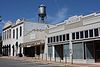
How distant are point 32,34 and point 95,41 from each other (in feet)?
77.3

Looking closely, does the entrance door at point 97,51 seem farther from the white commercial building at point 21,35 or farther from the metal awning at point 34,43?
the white commercial building at point 21,35

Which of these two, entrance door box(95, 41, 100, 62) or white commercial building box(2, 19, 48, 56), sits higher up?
white commercial building box(2, 19, 48, 56)

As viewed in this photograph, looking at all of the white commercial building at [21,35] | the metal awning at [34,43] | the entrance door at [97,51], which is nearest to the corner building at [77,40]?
the entrance door at [97,51]

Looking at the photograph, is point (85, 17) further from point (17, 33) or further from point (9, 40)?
point (9, 40)

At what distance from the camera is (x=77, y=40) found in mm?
37438

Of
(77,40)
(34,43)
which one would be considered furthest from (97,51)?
(34,43)

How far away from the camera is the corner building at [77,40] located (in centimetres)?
3441

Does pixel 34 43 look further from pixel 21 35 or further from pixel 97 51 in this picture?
pixel 97 51

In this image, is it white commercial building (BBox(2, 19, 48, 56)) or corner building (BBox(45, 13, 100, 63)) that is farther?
white commercial building (BBox(2, 19, 48, 56))

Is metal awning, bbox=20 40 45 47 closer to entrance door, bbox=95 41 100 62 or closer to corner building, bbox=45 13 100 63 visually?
corner building, bbox=45 13 100 63

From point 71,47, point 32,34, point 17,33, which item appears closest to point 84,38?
point 71,47

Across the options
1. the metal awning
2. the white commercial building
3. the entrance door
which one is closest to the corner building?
the entrance door

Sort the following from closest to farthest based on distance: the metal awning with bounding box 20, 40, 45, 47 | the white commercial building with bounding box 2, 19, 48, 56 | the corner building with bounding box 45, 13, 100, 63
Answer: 1. the corner building with bounding box 45, 13, 100, 63
2. the metal awning with bounding box 20, 40, 45, 47
3. the white commercial building with bounding box 2, 19, 48, 56

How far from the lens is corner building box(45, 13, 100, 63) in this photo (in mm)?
34406
